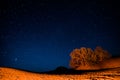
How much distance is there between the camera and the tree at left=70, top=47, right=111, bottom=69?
2159cm

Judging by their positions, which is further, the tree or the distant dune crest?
the tree

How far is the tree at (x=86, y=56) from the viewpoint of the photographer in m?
21.6

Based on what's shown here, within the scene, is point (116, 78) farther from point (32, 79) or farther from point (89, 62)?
point (89, 62)

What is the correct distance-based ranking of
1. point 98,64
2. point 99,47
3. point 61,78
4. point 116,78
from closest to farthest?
1. point 116,78
2. point 61,78
3. point 98,64
4. point 99,47

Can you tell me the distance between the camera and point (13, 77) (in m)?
9.25

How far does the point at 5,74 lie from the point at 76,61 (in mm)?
13655

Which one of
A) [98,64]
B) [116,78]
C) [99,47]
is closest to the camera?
[116,78]

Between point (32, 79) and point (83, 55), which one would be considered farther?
point (83, 55)

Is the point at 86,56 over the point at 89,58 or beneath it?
over

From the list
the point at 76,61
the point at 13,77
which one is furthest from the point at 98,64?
the point at 13,77

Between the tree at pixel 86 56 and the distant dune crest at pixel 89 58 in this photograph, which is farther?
the tree at pixel 86 56

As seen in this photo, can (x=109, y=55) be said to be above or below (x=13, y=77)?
above

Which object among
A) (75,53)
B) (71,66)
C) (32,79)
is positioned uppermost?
(75,53)

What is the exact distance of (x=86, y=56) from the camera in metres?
21.7
